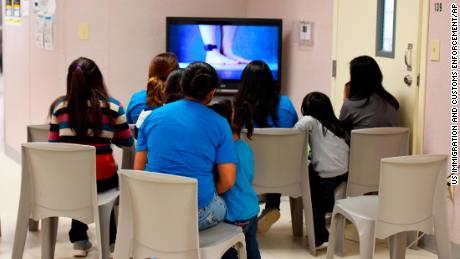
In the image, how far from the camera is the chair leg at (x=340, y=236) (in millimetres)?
4416

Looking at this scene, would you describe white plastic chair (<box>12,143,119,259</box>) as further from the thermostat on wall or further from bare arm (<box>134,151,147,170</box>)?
the thermostat on wall

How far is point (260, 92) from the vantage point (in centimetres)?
487

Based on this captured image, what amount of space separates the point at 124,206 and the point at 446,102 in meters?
2.26

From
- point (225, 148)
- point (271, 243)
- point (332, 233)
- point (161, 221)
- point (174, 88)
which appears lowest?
point (271, 243)

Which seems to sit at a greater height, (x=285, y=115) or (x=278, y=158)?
(x=285, y=115)

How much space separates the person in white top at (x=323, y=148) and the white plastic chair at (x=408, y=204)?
82 cm

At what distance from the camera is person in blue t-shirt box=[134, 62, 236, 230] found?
11.1 ft

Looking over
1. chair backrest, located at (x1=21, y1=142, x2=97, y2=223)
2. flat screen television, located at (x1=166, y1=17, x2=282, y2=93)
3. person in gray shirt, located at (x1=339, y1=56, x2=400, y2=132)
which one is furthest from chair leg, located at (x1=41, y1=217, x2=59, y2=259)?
flat screen television, located at (x1=166, y1=17, x2=282, y2=93)

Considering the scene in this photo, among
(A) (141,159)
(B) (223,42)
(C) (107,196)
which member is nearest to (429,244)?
(C) (107,196)

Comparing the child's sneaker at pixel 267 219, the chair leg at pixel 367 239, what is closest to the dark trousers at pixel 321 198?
the child's sneaker at pixel 267 219

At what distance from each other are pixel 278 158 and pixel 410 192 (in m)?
1.07

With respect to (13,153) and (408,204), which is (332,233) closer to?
(408,204)

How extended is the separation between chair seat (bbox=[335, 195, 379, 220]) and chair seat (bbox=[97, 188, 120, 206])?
4.00 ft

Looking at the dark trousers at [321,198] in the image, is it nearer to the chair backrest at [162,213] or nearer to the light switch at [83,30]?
the chair backrest at [162,213]
